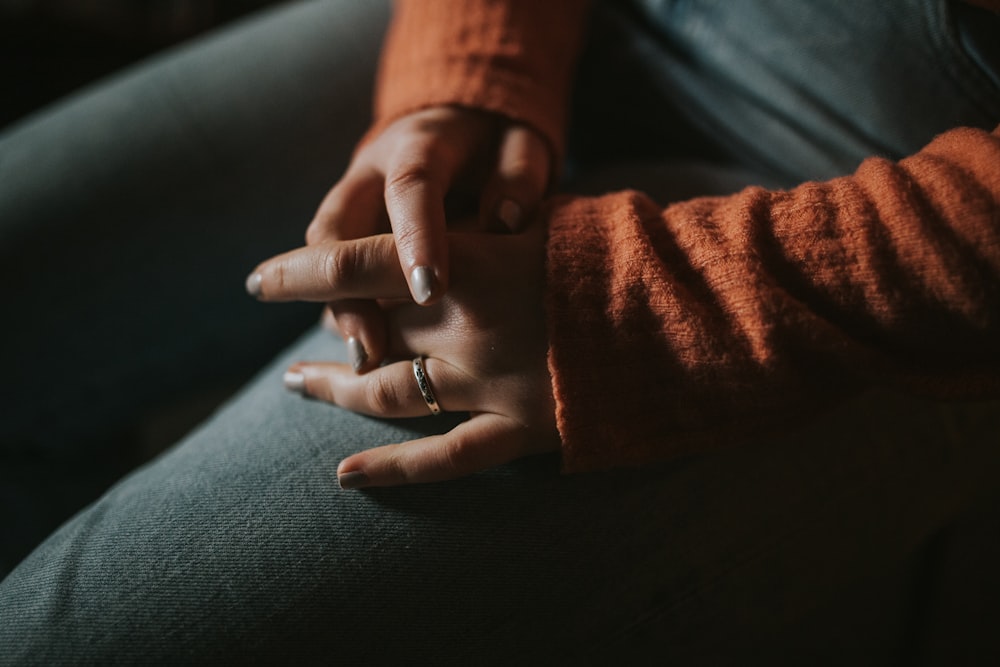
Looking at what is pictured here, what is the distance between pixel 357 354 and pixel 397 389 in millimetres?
52

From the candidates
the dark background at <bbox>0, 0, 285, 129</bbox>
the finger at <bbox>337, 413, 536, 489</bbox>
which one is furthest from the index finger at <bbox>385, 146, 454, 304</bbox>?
the dark background at <bbox>0, 0, 285, 129</bbox>

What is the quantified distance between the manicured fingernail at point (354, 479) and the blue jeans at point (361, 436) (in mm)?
11

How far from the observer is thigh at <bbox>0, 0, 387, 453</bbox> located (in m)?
0.67

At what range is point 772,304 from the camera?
1.43 ft

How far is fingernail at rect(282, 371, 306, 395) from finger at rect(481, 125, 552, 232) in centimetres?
22

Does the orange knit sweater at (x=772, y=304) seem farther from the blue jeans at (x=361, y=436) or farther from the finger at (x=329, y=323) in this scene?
the finger at (x=329, y=323)

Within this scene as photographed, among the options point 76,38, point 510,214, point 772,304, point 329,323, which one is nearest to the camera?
point 772,304

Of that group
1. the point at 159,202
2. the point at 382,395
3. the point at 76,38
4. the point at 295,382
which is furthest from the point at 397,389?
the point at 76,38

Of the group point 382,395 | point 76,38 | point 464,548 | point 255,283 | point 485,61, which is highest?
point 76,38

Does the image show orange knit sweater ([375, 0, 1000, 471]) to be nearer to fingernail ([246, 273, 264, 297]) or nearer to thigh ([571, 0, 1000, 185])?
thigh ([571, 0, 1000, 185])

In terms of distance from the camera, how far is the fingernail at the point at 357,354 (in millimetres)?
531

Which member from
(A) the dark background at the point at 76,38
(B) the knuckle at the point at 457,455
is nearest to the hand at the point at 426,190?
(B) the knuckle at the point at 457,455

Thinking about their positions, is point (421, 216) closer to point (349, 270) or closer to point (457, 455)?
point (349, 270)

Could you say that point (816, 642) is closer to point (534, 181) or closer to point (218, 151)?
point (534, 181)
